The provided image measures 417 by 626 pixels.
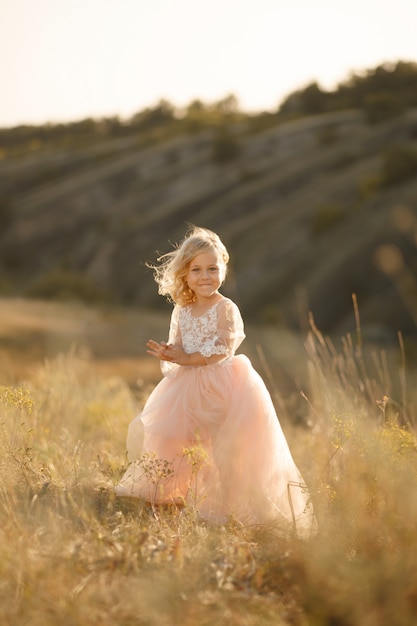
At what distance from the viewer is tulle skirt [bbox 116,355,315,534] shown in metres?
3.88

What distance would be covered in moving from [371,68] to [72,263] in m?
23.6

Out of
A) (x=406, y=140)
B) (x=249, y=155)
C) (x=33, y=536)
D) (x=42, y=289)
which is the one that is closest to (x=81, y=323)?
(x=33, y=536)

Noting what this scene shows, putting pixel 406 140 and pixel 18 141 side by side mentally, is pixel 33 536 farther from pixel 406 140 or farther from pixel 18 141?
pixel 18 141

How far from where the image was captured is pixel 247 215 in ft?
118

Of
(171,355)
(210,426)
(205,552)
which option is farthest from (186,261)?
(205,552)

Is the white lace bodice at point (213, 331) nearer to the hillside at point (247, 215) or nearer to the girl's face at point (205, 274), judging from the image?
the girl's face at point (205, 274)

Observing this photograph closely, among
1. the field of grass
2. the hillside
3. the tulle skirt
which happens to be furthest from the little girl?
the hillside

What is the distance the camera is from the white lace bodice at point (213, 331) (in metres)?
4.16

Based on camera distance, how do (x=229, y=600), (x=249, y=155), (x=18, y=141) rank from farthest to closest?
(x=18, y=141), (x=249, y=155), (x=229, y=600)

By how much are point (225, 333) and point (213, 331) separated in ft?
0.23

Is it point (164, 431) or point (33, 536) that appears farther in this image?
point (164, 431)

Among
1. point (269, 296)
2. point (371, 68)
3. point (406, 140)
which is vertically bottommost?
point (269, 296)

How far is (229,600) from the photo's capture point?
264 centimetres

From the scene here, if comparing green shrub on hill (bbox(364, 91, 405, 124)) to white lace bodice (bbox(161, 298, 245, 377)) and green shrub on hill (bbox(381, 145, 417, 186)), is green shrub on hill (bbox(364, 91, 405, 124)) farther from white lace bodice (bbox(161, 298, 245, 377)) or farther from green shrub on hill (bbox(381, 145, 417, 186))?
white lace bodice (bbox(161, 298, 245, 377))
